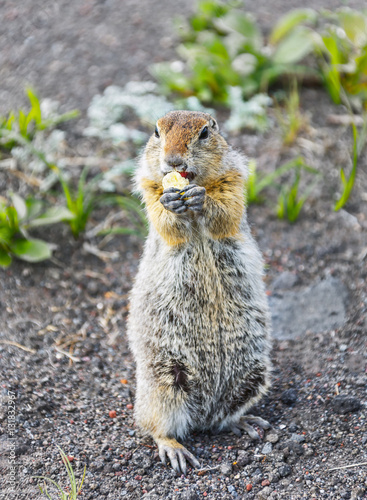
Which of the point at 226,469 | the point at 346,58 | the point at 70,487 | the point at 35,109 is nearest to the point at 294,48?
the point at 346,58

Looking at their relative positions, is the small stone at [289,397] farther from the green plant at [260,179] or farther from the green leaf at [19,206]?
the green leaf at [19,206]

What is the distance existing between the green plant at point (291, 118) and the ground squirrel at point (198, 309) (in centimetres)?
276

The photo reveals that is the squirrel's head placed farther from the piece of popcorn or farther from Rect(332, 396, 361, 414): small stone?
Rect(332, 396, 361, 414): small stone

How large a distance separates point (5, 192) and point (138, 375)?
294 cm

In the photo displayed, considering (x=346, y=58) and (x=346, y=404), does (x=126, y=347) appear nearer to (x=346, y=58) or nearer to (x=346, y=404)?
(x=346, y=404)

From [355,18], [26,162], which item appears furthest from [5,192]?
[355,18]

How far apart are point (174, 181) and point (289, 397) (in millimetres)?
1963

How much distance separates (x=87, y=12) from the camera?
28.4 ft

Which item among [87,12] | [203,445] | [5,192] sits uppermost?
[87,12]

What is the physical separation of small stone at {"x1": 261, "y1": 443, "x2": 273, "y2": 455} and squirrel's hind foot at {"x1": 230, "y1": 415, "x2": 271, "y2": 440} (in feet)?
0.38

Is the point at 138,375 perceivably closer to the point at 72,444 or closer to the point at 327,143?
the point at 72,444

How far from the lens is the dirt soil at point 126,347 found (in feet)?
13.3

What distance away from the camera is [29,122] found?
263 inches

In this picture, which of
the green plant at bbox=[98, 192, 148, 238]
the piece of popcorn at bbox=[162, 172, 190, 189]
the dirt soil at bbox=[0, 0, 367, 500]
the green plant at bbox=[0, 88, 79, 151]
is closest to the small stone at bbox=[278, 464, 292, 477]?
the dirt soil at bbox=[0, 0, 367, 500]
